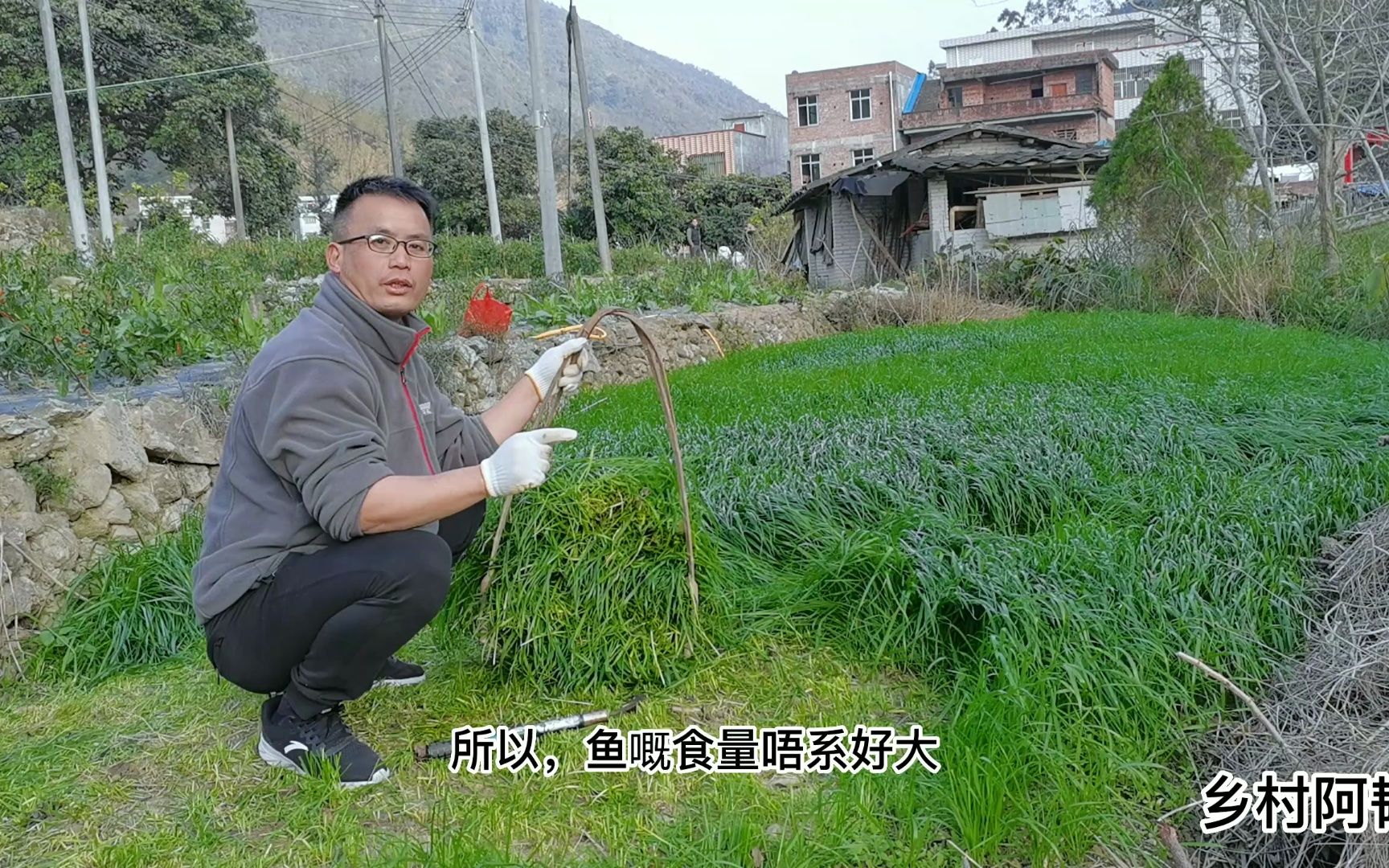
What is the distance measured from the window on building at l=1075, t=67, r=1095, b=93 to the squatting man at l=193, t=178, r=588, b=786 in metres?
34.3

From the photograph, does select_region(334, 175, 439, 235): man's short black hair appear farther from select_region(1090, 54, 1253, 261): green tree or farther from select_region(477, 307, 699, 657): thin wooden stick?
select_region(1090, 54, 1253, 261): green tree

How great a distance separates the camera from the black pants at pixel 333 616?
1.93 meters

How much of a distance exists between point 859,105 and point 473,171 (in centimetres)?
1515

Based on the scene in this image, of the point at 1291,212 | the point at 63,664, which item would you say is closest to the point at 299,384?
the point at 63,664

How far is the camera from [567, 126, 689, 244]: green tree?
91.7 feet

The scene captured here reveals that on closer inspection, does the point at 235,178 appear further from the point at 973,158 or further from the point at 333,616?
the point at 333,616

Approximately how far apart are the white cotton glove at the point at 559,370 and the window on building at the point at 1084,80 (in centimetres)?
3393

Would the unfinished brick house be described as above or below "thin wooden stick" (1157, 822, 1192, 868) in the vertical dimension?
above

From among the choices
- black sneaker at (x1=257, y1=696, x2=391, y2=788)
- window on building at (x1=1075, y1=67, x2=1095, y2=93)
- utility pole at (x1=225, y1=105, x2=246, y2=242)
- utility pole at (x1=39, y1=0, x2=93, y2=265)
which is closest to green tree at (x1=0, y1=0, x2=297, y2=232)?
utility pole at (x1=225, y1=105, x2=246, y2=242)

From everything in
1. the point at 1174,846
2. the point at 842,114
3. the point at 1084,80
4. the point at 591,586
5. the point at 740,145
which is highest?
Result: the point at 740,145

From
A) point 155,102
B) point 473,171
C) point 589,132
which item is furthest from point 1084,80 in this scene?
point 155,102

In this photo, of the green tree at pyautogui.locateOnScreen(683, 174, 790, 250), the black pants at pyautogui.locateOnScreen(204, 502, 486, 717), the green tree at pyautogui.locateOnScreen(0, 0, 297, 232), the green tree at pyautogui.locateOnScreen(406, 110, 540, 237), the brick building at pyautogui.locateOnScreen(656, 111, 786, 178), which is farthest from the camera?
the brick building at pyautogui.locateOnScreen(656, 111, 786, 178)

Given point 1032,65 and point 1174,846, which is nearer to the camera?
point 1174,846

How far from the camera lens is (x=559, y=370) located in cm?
229
